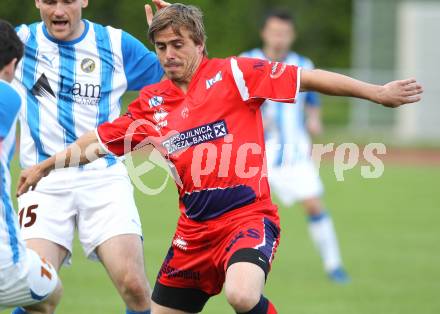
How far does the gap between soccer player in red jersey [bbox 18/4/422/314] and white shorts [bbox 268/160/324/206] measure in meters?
4.99

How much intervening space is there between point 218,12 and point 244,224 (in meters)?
16.4

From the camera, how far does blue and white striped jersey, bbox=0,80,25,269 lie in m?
4.66

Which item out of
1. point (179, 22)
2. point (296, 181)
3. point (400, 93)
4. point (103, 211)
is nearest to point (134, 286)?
point (103, 211)

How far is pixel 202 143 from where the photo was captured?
537cm

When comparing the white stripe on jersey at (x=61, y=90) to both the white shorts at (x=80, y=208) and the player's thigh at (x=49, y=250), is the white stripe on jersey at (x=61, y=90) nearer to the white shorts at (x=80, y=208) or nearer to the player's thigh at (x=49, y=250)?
the white shorts at (x=80, y=208)

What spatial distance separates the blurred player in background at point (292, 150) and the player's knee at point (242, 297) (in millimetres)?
4989

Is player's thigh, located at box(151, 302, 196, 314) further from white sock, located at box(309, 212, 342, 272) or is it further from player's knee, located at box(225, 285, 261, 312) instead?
white sock, located at box(309, 212, 342, 272)

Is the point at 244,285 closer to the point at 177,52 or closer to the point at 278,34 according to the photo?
the point at 177,52

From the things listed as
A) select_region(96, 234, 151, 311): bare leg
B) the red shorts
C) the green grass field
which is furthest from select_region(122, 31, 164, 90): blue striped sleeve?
the green grass field

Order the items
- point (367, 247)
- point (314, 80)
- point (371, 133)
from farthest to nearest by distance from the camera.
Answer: point (371, 133)
point (367, 247)
point (314, 80)

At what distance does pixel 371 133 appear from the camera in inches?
1007

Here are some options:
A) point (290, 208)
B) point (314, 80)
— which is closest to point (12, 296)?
point (314, 80)

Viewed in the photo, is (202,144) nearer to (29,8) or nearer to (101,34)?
(101,34)

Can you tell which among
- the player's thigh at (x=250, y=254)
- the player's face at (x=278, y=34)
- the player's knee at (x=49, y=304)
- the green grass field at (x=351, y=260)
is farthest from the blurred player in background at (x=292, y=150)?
the player's knee at (x=49, y=304)
